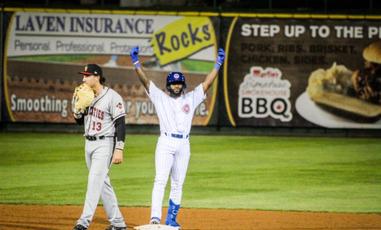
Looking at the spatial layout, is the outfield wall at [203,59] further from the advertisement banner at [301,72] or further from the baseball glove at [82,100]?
the baseball glove at [82,100]

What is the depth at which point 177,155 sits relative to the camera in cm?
977

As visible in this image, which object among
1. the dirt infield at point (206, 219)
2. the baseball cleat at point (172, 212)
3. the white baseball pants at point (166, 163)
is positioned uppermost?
the white baseball pants at point (166, 163)

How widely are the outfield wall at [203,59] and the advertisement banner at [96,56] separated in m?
0.03

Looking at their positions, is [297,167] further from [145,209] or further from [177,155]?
[177,155]

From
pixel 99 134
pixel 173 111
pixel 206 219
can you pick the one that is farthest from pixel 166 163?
pixel 206 219

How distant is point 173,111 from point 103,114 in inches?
33.4

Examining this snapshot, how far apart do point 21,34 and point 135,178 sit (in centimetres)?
909

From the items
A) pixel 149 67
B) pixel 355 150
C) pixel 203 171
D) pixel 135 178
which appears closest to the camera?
pixel 135 178

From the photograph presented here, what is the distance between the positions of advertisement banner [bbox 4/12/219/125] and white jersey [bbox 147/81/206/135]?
13207 millimetres

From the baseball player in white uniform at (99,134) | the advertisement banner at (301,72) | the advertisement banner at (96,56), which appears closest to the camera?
the baseball player in white uniform at (99,134)

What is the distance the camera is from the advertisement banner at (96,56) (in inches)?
912

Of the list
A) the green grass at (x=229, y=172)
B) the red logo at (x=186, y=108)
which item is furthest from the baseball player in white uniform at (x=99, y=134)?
the green grass at (x=229, y=172)

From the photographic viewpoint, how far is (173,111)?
9797 mm

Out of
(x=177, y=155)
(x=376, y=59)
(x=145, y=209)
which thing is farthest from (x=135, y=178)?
(x=376, y=59)
